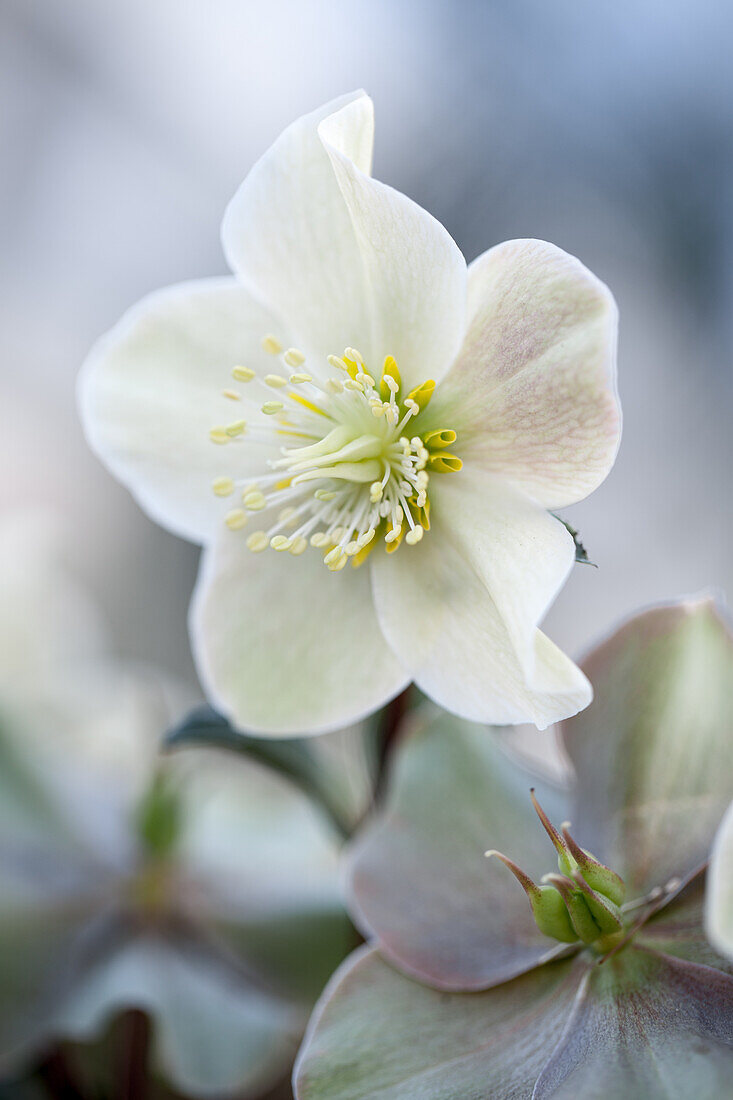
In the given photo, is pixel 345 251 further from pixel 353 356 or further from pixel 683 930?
pixel 683 930

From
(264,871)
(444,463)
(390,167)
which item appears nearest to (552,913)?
(444,463)

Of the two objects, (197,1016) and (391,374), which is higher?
(391,374)

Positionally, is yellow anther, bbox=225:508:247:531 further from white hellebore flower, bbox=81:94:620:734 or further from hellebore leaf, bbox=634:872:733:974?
hellebore leaf, bbox=634:872:733:974

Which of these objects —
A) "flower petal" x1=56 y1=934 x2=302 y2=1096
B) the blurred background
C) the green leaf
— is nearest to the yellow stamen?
the green leaf

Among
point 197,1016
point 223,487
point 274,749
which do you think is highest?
point 223,487

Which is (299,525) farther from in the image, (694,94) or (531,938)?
(694,94)

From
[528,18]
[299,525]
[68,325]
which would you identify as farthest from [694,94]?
[299,525]
